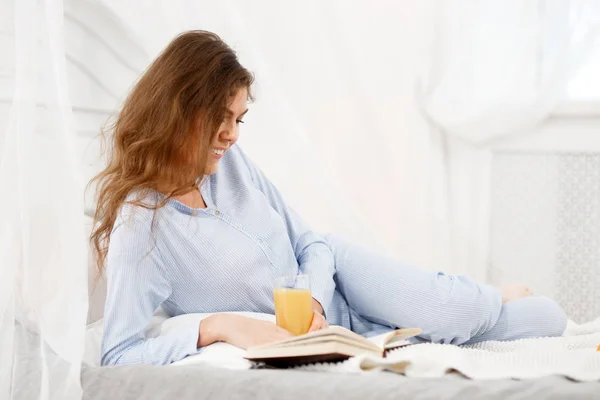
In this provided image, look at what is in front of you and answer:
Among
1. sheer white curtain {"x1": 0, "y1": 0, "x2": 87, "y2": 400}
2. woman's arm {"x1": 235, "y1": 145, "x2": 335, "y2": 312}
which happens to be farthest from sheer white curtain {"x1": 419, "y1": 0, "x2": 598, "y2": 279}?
sheer white curtain {"x1": 0, "y1": 0, "x2": 87, "y2": 400}

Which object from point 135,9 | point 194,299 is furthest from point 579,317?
point 135,9

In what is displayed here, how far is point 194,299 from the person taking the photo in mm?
1737

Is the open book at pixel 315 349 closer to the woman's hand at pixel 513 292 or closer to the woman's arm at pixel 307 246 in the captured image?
the woman's arm at pixel 307 246

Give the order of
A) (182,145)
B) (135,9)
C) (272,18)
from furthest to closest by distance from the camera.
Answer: (272,18), (135,9), (182,145)

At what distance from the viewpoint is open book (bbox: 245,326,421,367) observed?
139 centimetres

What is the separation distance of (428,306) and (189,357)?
552 mm

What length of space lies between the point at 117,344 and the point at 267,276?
38 centimetres

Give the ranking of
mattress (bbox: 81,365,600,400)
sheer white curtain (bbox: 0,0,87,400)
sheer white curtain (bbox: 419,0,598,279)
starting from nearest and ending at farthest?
mattress (bbox: 81,365,600,400)
sheer white curtain (bbox: 0,0,87,400)
sheer white curtain (bbox: 419,0,598,279)

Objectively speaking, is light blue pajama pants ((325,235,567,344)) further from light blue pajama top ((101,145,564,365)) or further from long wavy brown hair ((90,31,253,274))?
long wavy brown hair ((90,31,253,274))

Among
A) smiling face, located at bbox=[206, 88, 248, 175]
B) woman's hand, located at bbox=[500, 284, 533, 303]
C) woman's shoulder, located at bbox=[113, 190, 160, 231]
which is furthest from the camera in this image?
woman's hand, located at bbox=[500, 284, 533, 303]

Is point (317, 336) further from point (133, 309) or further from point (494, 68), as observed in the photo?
point (494, 68)

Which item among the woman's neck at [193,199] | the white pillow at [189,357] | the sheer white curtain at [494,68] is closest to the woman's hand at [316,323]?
the white pillow at [189,357]

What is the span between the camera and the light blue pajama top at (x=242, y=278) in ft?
5.15

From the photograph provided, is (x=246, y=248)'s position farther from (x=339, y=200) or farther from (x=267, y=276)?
(x=339, y=200)
